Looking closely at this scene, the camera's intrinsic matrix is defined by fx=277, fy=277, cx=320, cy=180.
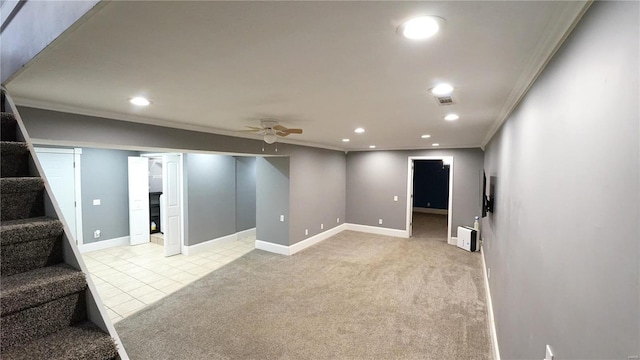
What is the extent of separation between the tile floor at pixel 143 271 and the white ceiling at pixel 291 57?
253 centimetres

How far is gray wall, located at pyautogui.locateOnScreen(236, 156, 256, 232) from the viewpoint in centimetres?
669

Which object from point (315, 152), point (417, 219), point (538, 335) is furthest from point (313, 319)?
point (417, 219)

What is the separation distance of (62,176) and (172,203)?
210 cm

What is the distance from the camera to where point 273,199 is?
5648 mm

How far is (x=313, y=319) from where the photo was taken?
3209mm

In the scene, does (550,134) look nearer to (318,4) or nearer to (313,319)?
(318,4)

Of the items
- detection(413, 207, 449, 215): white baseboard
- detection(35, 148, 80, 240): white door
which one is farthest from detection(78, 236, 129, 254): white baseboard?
detection(413, 207, 449, 215): white baseboard

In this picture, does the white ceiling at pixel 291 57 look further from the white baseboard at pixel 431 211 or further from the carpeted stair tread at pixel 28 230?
the white baseboard at pixel 431 211

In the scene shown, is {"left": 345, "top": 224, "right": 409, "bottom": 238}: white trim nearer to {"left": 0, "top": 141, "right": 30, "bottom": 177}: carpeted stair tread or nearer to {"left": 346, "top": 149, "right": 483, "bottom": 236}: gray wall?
{"left": 346, "top": 149, "right": 483, "bottom": 236}: gray wall

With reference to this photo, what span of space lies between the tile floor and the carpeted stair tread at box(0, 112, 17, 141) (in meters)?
2.39

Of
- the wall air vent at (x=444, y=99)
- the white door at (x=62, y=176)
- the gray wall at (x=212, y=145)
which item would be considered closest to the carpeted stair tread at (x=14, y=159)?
the gray wall at (x=212, y=145)

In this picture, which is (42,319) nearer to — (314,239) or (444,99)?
(444,99)

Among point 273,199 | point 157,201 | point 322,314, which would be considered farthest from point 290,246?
point 157,201

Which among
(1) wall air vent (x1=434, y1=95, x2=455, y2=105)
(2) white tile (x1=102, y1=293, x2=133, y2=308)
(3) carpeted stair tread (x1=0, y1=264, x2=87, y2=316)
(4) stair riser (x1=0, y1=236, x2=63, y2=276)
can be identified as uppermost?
(1) wall air vent (x1=434, y1=95, x2=455, y2=105)
